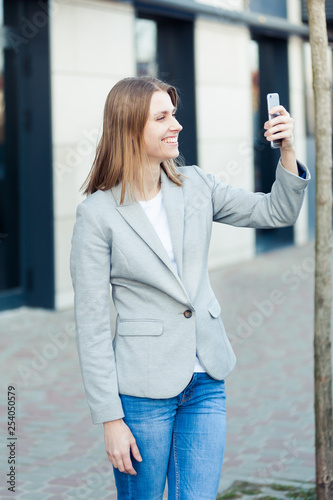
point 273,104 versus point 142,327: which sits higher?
point 273,104

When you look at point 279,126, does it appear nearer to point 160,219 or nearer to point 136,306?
point 160,219

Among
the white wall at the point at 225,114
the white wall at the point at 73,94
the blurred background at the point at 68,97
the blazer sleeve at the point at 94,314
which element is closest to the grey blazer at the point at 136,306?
the blazer sleeve at the point at 94,314

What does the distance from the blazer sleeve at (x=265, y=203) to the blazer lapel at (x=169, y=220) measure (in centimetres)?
18

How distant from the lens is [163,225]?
2.51 metres

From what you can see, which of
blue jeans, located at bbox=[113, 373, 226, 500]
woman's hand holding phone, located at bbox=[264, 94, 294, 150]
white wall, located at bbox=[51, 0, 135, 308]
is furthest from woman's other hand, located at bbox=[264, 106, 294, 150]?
white wall, located at bbox=[51, 0, 135, 308]

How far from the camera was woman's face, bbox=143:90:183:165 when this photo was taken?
2418mm

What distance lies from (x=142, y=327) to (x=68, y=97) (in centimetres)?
676

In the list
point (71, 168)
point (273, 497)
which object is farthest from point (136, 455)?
point (71, 168)

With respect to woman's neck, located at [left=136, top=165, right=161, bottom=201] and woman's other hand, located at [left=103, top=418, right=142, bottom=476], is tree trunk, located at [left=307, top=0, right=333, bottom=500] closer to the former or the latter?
woman's neck, located at [left=136, top=165, right=161, bottom=201]

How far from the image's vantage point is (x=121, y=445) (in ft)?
7.64

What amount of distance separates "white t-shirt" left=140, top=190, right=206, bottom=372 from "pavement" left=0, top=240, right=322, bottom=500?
2010 mm

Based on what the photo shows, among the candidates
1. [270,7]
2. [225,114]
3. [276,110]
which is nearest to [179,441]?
[276,110]

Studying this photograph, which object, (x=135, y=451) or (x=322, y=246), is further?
(x=322, y=246)

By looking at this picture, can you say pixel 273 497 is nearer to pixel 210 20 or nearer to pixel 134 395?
pixel 134 395
